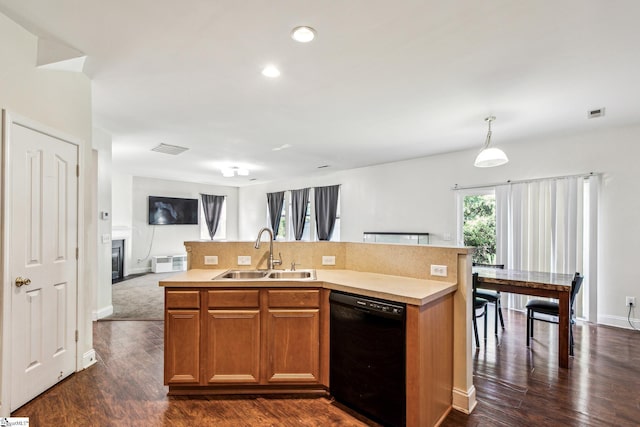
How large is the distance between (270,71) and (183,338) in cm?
223

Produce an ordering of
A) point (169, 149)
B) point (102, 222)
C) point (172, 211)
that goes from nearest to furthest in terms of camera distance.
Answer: point (102, 222) → point (169, 149) → point (172, 211)

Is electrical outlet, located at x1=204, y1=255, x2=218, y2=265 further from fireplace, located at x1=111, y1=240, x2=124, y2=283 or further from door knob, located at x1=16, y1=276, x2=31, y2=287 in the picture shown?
fireplace, located at x1=111, y1=240, x2=124, y2=283

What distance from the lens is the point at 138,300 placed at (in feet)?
17.6

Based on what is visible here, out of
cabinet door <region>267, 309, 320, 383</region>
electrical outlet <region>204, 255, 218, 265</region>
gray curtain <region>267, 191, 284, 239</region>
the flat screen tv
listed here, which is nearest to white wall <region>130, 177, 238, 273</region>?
the flat screen tv

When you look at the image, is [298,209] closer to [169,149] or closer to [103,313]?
[169,149]

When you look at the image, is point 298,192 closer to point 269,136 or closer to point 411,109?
point 269,136

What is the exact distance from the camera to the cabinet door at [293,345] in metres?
2.39

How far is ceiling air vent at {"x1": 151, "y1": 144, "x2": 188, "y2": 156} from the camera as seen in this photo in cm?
507

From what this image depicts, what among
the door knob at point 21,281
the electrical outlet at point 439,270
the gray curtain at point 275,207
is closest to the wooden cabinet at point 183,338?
the door knob at point 21,281

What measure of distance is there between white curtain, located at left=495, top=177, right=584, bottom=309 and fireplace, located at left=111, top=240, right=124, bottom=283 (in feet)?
25.3

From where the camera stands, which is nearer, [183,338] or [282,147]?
[183,338]

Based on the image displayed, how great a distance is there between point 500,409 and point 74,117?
4.09m

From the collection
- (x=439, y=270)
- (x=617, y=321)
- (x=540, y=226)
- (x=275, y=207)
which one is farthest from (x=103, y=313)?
(x=617, y=321)

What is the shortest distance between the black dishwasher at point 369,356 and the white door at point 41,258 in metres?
2.20
